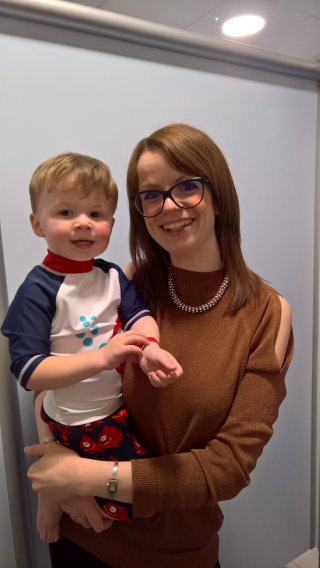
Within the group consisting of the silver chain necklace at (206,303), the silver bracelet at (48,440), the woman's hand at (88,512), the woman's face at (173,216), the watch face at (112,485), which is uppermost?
the woman's face at (173,216)

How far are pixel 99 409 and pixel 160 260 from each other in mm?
380

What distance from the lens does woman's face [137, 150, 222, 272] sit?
34.1 inches

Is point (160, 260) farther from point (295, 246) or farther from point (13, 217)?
point (295, 246)

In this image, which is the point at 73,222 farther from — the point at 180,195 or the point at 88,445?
the point at 88,445

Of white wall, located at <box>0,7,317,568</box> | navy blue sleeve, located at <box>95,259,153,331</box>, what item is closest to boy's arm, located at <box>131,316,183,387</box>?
navy blue sleeve, located at <box>95,259,153,331</box>

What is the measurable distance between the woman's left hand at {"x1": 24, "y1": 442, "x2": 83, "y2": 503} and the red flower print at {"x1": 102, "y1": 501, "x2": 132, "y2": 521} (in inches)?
3.0

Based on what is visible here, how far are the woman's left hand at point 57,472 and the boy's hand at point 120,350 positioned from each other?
228 millimetres

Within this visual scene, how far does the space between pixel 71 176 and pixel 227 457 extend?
580 millimetres

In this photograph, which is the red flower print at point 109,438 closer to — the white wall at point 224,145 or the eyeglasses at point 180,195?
the white wall at point 224,145

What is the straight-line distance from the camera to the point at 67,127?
97 centimetres

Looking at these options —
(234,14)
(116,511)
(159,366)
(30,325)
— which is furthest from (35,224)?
(234,14)

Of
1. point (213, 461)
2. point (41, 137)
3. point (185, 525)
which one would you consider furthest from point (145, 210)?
point (185, 525)

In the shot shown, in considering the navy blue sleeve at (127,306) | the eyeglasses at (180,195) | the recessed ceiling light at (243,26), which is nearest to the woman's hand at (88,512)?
the navy blue sleeve at (127,306)

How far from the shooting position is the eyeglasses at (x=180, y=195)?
87 cm
